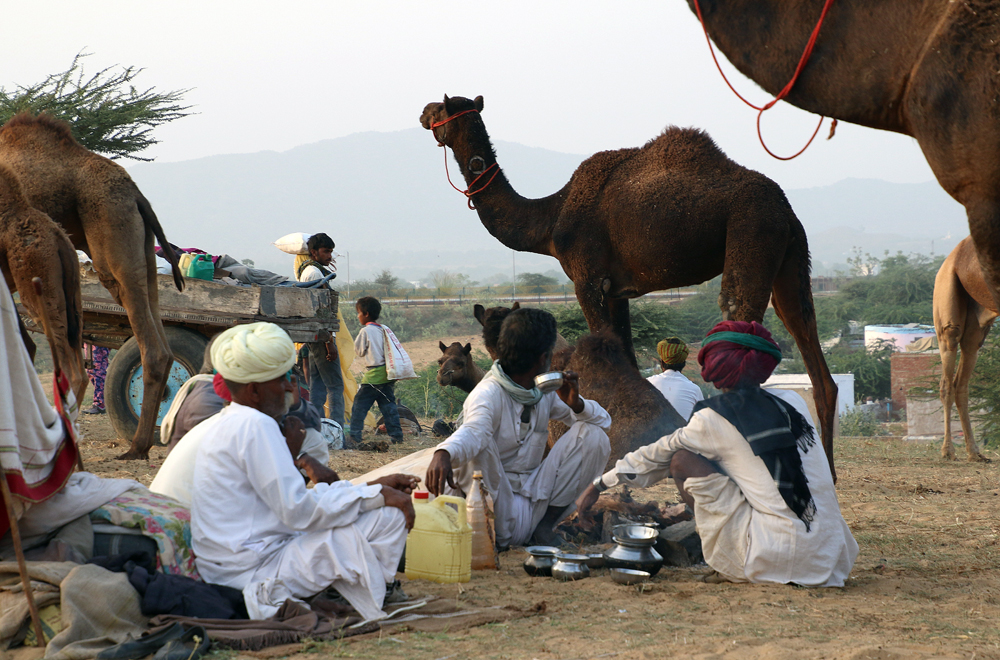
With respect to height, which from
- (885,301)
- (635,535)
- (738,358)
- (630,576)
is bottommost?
(885,301)

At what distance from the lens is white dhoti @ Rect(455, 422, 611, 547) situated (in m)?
5.27

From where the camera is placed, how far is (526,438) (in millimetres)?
5309

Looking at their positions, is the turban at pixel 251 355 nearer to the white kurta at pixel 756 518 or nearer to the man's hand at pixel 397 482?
the man's hand at pixel 397 482

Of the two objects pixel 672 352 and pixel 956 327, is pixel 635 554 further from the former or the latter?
pixel 956 327

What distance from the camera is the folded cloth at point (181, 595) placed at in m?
3.40

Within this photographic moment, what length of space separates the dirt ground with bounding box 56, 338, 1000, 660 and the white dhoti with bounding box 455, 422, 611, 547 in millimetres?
177

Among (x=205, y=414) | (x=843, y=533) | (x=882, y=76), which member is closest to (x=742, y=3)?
(x=882, y=76)

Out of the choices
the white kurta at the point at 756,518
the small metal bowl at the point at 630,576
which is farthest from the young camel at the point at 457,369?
the white kurta at the point at 756,518

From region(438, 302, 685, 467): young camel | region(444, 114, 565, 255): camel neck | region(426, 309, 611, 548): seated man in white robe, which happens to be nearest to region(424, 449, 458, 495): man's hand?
region(426, 309, 611, 548): seated man in white robe

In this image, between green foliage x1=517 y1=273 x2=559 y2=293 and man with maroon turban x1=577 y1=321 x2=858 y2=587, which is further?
green foliage x1=517 y1=273 x2=559 y2=293

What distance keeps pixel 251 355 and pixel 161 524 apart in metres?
0.79

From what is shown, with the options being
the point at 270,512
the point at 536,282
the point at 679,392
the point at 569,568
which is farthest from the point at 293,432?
the point at 536,282

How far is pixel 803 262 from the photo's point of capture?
7.72 meters

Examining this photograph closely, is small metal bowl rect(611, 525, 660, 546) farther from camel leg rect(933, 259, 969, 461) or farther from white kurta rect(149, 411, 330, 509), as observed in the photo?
camel leg rect(933, 259, 969, 461)
